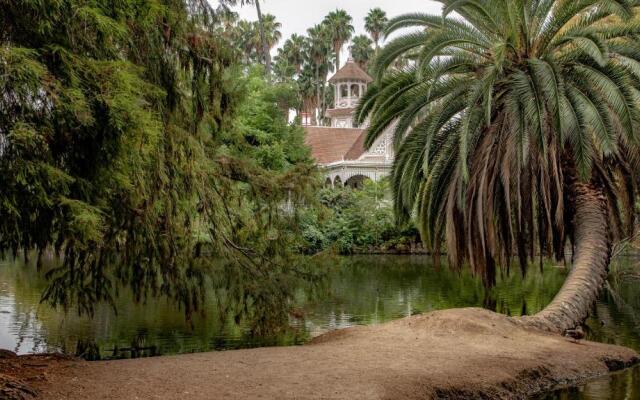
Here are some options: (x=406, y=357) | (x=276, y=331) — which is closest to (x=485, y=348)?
(x=406, y=357)

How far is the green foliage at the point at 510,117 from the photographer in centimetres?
1435

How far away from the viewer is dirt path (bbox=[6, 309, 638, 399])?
25.9 feet

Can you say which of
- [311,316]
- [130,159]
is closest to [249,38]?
[311,316]

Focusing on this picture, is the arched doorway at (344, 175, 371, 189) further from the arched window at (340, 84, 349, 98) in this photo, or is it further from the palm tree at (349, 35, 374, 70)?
the palm tree at (349, 35, 374, 70)

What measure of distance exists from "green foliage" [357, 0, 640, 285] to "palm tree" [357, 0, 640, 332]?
3 centimetres

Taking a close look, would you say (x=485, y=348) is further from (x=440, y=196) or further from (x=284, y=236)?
(x=440, y=196)

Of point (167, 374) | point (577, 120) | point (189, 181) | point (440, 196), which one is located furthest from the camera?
point (440, 196)

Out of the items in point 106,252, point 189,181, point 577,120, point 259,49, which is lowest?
point 106,252

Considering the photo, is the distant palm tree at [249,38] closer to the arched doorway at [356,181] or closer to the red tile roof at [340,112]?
the red tile roof at [340,112]

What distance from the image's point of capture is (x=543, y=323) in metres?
13.4

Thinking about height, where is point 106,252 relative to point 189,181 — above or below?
below

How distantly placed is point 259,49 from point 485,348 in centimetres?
6947

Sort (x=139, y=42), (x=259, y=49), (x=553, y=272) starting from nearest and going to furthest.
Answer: (x=139, y=42)
(x=553, y=272)
(x=259, y=49)

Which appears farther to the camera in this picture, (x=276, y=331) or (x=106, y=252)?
(x=276, y=331)
